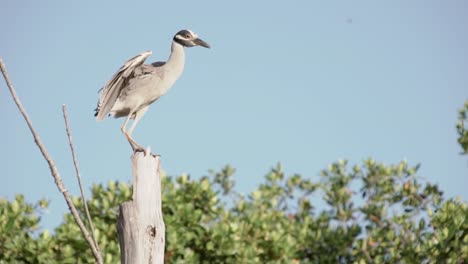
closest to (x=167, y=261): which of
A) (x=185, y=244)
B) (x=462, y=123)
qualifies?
(x=185, y=244)

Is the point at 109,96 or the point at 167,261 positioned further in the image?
the point at 167,261

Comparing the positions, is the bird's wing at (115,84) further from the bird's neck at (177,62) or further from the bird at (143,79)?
the bird's neck at (177,62)

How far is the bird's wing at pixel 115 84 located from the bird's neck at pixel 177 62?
21cm

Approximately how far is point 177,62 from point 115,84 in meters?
0.53

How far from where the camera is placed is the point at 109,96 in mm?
6293

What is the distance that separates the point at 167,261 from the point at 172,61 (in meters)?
3.86

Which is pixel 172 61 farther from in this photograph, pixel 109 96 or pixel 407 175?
pixel 407 175

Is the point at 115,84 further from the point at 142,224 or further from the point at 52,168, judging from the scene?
the point at 52,168

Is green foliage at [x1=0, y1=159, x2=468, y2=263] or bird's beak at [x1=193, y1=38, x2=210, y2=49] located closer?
bird's beak at [x1=193, y1=38, x2=210, y2=49]

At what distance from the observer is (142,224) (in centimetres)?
435

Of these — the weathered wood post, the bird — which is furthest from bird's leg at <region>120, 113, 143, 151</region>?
the weathered wood post

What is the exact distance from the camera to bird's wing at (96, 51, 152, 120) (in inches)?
243

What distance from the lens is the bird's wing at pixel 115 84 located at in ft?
20.3

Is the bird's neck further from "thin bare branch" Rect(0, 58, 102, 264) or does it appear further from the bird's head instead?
"thin bare branch" Rect(0, 58, 102, 264)
